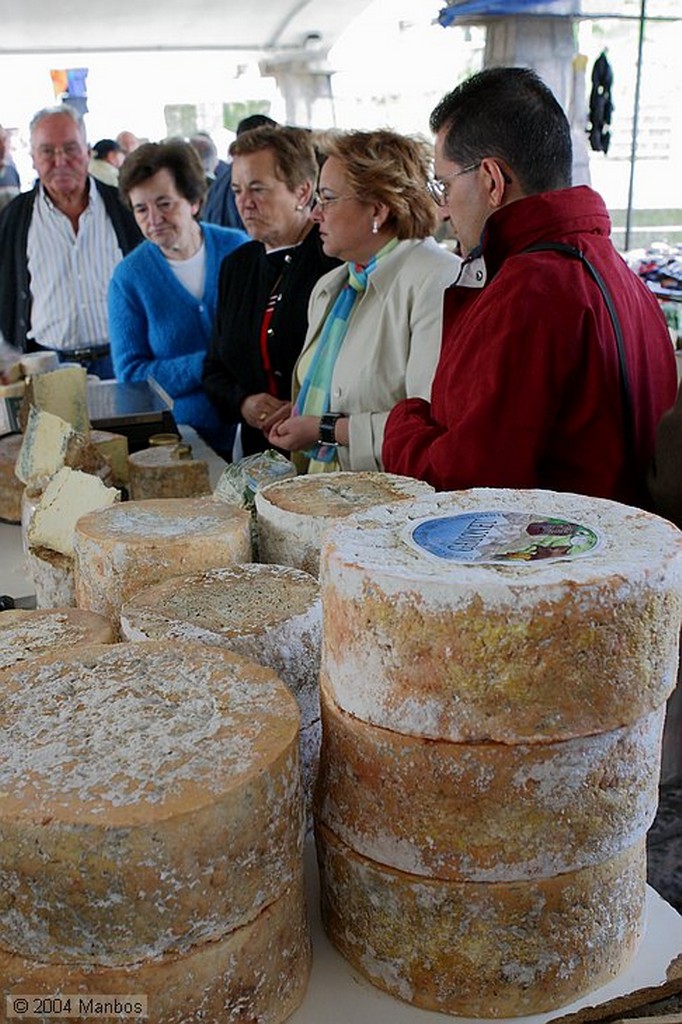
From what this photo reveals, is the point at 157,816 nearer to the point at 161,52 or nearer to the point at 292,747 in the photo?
the point at 292,747

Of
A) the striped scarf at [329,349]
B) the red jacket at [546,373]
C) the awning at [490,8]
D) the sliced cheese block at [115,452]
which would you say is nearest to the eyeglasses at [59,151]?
the sliced cheese block at [115,452]

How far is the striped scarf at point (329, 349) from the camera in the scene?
2613mm

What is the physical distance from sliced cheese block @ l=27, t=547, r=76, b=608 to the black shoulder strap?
1.09 meters

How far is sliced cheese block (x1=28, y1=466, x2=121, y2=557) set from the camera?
1.89 metres

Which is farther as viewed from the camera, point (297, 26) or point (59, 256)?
point (297, 26)

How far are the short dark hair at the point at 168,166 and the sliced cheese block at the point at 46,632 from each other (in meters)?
2.88

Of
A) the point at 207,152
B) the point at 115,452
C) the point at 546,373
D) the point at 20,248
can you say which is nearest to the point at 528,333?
the point at 546,373

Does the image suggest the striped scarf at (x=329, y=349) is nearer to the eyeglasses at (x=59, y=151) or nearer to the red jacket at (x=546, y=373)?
the red jacket at (x=546, y=373)

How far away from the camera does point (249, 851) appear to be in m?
0.92

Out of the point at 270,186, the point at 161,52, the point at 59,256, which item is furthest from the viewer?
the point at 161,52

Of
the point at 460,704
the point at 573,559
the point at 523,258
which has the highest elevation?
the point at 523,258

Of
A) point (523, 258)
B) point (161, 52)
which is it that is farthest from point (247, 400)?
point (161, 52)

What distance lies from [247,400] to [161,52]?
1472cm

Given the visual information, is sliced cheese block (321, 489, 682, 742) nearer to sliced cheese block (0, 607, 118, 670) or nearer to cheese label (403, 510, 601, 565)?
cheese label (403, 510, 601, 565)
